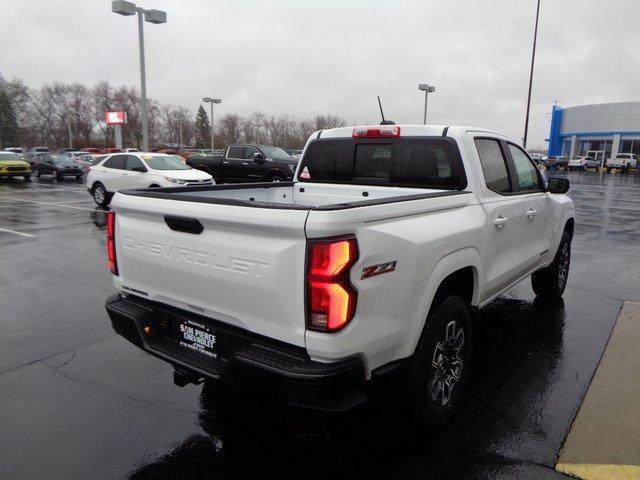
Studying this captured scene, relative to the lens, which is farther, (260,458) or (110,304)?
(110,304)

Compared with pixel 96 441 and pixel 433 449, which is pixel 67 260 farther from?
pixel 433 449

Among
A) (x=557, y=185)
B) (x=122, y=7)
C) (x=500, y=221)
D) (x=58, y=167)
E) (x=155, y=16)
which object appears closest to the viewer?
(x=500, y=221)

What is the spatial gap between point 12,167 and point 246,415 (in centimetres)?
2810

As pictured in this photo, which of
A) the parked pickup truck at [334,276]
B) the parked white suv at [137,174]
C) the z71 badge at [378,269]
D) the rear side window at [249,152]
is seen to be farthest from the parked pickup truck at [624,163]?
the z71 badge at [378,269]

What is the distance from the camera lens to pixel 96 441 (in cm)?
299

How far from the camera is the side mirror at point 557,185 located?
16.2ft

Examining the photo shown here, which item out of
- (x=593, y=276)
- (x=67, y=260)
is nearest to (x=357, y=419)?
(x=593, y=276)

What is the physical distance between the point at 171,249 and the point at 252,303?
69cm

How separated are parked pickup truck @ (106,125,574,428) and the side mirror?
1208 millimetres

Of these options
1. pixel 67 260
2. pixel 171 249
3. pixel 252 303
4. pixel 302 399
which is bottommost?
pixel 67 260

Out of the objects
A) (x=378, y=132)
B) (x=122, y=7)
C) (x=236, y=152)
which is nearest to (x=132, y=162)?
(x=236, y=152)

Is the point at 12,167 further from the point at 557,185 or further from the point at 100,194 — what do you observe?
the point at 557,185

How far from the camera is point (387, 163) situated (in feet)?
13.3

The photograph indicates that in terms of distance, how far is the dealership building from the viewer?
2304 inches
